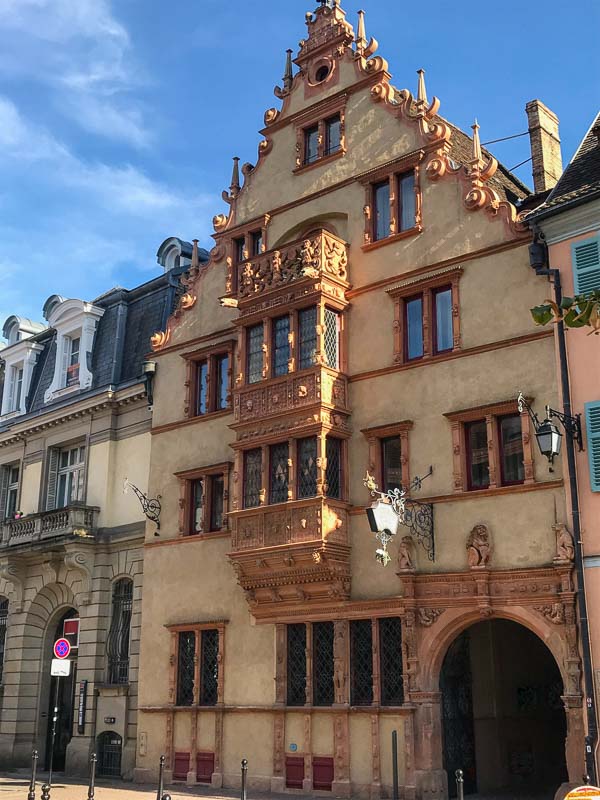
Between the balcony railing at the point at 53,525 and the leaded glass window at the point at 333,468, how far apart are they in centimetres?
1005

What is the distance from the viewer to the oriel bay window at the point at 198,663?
25594 millimetres

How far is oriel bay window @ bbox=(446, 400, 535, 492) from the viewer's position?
2098 centimetres

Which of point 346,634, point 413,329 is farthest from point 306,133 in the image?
point 346,634

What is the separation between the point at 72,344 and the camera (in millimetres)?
35094

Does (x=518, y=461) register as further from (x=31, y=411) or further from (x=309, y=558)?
(x=31, y=411)

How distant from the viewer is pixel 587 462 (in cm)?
1959

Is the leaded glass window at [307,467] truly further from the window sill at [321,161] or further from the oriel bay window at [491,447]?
the window sill at [321,161]

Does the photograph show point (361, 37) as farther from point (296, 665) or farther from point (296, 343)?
point (296, 665)

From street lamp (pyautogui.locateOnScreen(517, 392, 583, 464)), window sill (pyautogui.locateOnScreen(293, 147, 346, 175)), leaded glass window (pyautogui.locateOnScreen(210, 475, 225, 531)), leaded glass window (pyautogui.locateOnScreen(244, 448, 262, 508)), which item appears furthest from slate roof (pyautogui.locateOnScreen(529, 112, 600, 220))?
leaded glass window (pyautogui.locateOnScreen(210, 475, 225, 531))

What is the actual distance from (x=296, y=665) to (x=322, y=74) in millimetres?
16484

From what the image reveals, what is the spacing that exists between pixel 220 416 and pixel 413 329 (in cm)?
664

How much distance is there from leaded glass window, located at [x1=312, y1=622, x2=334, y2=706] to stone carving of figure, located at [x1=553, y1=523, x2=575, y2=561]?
6.53 meters

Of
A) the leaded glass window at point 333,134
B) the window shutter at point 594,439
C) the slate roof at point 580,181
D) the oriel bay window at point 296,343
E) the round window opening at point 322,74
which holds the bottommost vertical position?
the window shutter at point 594,439

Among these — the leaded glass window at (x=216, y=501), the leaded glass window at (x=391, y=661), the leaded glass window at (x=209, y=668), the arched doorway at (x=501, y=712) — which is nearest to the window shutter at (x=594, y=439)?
the arched doorway at (x=501, y=712)
